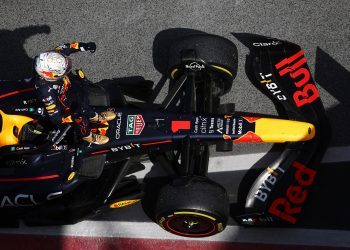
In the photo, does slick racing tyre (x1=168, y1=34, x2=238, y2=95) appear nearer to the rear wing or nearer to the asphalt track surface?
the rear wing

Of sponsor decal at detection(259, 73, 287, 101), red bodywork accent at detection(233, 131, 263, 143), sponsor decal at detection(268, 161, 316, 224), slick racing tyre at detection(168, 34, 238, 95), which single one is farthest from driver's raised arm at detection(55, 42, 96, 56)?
sponsor decal at detection(268, 161, 316, 224)

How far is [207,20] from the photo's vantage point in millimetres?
5539

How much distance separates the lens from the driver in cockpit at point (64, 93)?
390 centimetres

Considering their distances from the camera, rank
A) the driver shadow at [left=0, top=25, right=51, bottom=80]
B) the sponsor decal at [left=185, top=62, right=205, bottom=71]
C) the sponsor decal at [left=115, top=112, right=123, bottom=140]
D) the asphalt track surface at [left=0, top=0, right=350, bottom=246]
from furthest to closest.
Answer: the driver shadow at [left=0, top=25, right=51, bottom=80] → the asphalt track surface at [left=0, top=0, right=350, bottom=246] → the sponsor decal at [left=185, top=62, right=205, bottom=71] → the sponsor decal at [left=115, top=112, right=123, bottom=140]

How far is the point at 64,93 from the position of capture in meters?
4.18

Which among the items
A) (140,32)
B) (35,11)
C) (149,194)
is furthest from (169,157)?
(35,11)

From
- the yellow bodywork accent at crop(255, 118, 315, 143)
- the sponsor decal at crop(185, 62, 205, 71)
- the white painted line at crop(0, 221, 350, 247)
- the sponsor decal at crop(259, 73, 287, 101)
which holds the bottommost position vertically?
the white painted line at crop(0, 221, 350, 247)

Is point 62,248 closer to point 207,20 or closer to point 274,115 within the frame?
point 274,115

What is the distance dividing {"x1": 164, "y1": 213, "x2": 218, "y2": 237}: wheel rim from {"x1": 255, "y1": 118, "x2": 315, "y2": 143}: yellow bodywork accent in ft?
2.72

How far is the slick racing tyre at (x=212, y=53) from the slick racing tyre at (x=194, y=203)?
106cm

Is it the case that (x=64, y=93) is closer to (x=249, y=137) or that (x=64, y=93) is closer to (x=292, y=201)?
(x=249, y=137)

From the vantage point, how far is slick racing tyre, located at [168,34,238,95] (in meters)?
4.61

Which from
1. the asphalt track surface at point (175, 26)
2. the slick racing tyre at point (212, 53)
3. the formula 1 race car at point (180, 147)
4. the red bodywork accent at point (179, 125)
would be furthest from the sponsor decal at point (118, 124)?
the asphalt track surface at point (175, 26)

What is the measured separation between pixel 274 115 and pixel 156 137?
1.28 m
